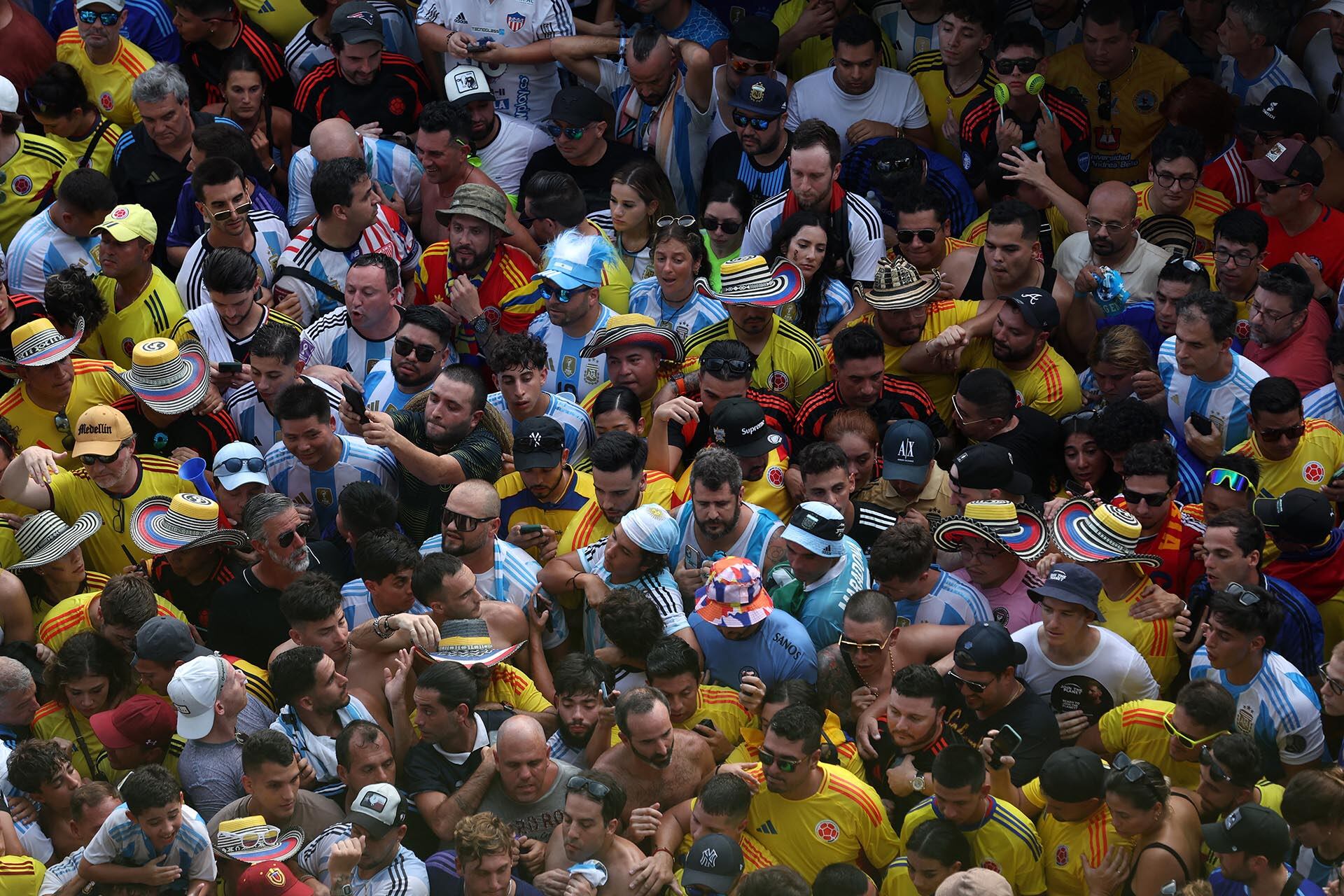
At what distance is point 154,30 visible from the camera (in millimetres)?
12273

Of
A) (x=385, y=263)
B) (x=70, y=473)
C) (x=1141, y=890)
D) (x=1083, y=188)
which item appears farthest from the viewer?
(x=1083, y=188)

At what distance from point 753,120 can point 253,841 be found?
5.33 meters

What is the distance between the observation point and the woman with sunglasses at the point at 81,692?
8.48m

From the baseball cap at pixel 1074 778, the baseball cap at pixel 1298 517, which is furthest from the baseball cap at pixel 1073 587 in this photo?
the baseball cap at pixel 1298 517

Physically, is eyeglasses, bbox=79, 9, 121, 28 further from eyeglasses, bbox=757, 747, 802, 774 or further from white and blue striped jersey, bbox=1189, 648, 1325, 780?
white and blue striped jersey, bbox=1189, 648, 1325, 780

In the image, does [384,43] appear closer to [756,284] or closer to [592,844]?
[756,284]

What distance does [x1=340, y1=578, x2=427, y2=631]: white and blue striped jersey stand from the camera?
8961 millimetres

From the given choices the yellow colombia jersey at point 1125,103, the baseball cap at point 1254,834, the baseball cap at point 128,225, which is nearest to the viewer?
the baseball cap at point 1254,834

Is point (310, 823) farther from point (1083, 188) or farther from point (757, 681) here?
point (1083, 188)

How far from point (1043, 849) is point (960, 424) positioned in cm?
287

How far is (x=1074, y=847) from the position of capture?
300 inches

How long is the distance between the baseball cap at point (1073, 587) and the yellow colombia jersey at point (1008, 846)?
1055 millimetres

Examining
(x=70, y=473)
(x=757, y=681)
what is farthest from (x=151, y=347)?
(x=757, y=681)

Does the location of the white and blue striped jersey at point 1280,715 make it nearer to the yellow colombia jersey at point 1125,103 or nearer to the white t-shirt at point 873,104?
the yellow colombia jersey at point 1125,103
